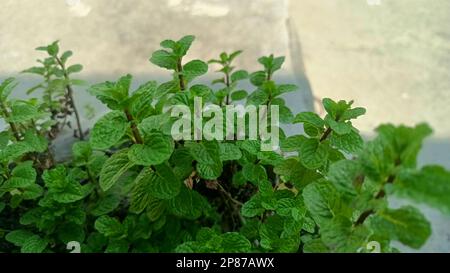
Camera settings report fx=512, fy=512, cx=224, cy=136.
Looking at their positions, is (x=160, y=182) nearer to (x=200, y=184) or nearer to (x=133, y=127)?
(x=133, y=127)

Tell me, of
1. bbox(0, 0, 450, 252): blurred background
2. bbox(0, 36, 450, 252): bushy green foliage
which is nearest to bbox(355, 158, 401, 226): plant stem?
bbox(0, 36, 450, 252): bushy green foliage

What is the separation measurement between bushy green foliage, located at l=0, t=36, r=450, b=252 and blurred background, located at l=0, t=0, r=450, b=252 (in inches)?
20.6

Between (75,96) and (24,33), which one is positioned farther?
(24,33)

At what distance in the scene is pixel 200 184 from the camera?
823 millimetres

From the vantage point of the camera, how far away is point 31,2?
1.52 meters

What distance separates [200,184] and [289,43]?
2.42ft

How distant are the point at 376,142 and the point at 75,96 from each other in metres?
0.94

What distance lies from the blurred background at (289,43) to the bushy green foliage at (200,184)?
524 millimetres

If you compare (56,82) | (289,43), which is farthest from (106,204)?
(289,43)

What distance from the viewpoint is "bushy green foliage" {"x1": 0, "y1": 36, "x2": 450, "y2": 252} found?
453 mm

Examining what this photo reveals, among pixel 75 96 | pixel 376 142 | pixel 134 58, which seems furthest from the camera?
pixel 134 58
